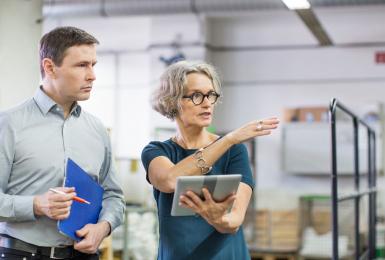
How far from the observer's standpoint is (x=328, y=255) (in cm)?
773

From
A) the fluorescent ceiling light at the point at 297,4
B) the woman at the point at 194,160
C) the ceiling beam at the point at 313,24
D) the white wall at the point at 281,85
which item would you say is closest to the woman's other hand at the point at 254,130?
the woman at the point at 194,160

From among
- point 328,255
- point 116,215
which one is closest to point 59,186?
point 116,215

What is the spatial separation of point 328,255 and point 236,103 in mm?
2491

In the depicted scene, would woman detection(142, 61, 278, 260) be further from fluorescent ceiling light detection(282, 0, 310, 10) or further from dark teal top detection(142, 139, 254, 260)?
fluorescent ceiling light detection(282, 0, 310, 10)

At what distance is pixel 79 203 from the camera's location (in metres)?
2.10

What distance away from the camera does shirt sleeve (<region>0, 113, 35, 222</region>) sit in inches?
79.0

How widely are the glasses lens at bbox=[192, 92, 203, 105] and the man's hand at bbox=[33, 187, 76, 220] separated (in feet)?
1.60

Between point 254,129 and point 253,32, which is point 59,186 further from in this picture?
point 253,32

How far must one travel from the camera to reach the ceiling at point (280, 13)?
22.1ft

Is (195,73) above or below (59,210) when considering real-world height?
above

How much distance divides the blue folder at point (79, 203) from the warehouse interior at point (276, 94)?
17.3 feet

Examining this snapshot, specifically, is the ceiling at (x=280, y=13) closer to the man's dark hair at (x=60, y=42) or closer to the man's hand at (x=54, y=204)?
the man's dark hair at (x=60, y=42)

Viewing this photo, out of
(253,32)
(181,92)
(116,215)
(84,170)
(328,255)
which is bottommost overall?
(328,255)

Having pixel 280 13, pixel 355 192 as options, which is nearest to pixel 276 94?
pixel 280 13
